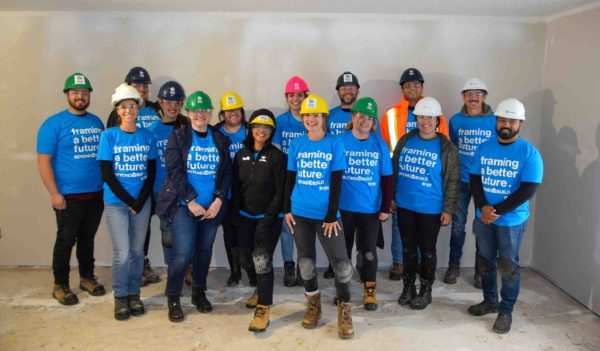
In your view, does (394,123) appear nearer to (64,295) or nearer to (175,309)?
(175,309)

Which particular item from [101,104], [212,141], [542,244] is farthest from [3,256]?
[542,244]

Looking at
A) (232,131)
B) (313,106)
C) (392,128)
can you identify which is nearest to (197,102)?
(232,131)

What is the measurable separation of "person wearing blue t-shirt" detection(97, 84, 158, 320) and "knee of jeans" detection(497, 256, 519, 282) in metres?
2.54

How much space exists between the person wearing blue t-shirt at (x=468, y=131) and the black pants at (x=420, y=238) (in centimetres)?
57

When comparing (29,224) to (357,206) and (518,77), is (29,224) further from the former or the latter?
(518,77)

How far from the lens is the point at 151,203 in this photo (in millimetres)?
3377

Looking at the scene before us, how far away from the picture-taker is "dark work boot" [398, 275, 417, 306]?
11.6 feet

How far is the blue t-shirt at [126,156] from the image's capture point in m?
3.06

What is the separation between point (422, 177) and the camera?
3283 mm

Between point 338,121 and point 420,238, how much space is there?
1.22 meters

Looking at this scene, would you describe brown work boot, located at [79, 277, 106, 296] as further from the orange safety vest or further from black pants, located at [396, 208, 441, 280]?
the orange safety vest

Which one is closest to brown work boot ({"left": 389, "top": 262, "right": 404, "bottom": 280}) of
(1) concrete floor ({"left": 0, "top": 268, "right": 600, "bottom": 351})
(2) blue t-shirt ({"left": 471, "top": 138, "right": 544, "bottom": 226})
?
(1) concrete floor ({"left": 0, "top": 268, "right": 600, "bottom": 351})

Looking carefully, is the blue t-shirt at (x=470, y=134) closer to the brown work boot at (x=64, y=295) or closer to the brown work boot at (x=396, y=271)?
the brown work boot at (x=396, y=271)

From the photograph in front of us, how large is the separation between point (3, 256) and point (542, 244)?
208 inches
